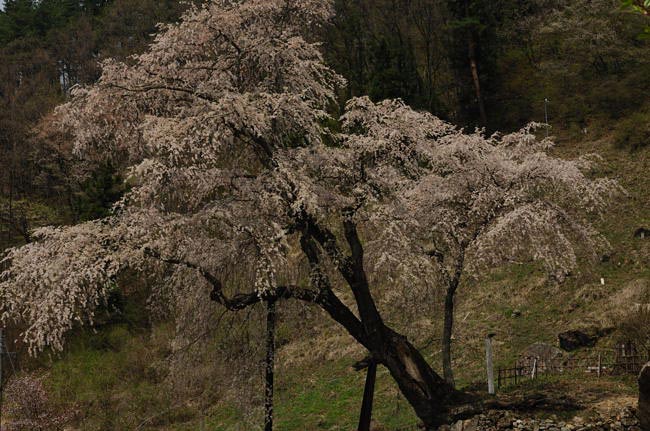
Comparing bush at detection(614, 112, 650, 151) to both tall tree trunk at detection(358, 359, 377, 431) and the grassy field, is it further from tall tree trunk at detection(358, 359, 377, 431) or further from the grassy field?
tall tree trunk at detection(358, 359, 377, 431)

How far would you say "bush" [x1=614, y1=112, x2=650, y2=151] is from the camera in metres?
28.6

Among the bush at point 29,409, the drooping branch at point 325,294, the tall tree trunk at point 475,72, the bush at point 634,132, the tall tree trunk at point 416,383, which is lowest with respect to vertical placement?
the bush at point 29,409

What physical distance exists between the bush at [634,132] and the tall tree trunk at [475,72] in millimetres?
7156

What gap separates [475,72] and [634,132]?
9.46 m

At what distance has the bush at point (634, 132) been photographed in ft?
93.8

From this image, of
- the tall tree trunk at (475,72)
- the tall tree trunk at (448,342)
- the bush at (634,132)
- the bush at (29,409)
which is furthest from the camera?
the tall tree trunk at (475,72)

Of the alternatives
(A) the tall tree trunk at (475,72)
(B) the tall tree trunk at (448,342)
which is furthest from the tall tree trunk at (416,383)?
(A) the tall tree trunk at (475,72)

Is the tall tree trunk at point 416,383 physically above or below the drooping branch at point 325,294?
below

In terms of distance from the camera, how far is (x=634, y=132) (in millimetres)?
29391

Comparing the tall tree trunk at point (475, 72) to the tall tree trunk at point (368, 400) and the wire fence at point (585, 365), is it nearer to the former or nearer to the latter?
the wire fence at point (585, 365)

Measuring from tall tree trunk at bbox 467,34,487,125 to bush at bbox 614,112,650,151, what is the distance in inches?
282

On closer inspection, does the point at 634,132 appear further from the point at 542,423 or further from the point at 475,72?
the point at 542,423

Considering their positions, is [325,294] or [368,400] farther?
[368,400]

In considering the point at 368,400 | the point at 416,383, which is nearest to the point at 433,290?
the point at 416,383
